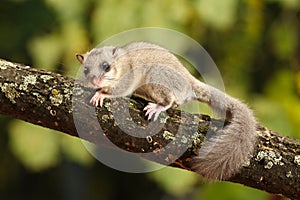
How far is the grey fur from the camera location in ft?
10.7

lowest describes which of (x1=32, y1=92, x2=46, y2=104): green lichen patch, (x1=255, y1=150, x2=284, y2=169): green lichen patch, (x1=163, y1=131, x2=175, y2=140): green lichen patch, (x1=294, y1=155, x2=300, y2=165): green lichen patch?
(x1=32, y1=92, x2=46, y2=104): green lichen patch

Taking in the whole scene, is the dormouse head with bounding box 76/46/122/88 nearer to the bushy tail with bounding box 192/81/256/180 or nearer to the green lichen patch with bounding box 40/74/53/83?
the green lichen patch with bounding box 40/74/53/83

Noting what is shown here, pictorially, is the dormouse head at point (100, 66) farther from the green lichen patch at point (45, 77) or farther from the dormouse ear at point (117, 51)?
the green lichen patch at point (45, 77)

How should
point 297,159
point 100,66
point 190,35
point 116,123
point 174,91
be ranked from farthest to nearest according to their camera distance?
point 190,35 < point 100,66 < point 174,91 < point 297,159 < point 116,123

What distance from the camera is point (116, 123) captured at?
317cm

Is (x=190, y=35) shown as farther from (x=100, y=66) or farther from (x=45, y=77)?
(x=45, y=77)

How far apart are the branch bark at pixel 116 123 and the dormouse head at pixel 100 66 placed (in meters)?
0.36

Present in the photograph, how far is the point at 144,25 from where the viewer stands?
5695mm

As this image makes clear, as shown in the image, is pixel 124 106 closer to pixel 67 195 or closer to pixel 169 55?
pixel 169 55

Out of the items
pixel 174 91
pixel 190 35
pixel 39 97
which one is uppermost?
pixel 190 35

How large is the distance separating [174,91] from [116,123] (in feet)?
1.71

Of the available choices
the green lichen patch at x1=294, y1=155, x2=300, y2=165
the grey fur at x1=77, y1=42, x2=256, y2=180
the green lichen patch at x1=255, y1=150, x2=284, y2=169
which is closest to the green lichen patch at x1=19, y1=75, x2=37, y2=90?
the grey fur at x1=77, y1=42, x2=256, y2=180

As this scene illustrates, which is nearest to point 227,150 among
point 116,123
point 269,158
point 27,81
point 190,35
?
point 269,158

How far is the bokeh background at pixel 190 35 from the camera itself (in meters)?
5.72
